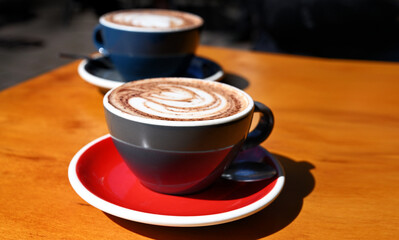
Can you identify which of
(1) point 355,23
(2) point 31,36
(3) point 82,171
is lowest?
(2) point 31,36

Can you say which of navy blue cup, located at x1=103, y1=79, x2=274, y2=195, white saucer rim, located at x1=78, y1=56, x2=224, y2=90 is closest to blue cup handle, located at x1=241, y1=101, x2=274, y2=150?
navy blue cup, located at x1=103, y1=79, x2=274, y2=195

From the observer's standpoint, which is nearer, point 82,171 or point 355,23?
point 82,171

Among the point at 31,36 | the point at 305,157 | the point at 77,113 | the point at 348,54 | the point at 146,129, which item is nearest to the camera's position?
the point at 146,129

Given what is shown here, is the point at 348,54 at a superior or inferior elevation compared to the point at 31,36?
superior

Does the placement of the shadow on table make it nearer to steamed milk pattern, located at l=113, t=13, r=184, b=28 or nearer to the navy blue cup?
the navy blue cup

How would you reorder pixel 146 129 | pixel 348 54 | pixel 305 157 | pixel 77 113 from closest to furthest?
pixel 146 129 → pixel 305 157 → pixel 77 113 → pixel 348 54

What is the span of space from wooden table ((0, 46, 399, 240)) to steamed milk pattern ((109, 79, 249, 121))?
102 mm

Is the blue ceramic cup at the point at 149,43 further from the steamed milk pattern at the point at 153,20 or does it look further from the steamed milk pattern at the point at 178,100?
the steamed milk pattern at the point at 178,100

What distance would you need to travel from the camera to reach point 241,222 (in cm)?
43

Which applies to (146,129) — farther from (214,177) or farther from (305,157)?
(305,157)

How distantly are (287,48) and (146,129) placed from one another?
1.38 meters

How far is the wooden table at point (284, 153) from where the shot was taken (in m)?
0.42

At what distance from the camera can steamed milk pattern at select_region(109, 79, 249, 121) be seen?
1.37 ft

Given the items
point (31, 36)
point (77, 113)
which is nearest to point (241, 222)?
point (77, 113)
